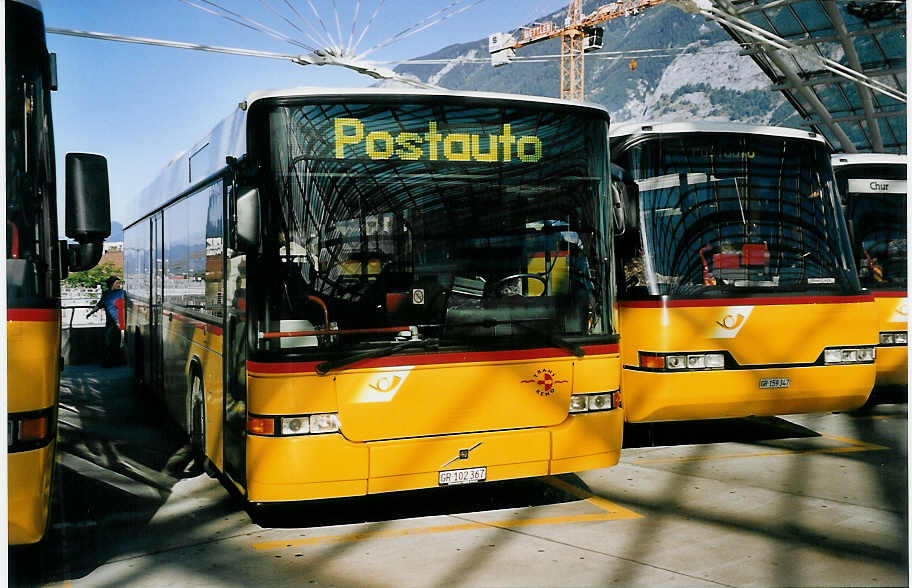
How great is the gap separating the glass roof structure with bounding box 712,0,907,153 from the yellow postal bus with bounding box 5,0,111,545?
13655 mm

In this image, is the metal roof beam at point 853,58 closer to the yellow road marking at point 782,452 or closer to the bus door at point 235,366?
the yellow road marking at point 782,452

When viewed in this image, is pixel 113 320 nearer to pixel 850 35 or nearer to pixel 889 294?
pixel 889 294

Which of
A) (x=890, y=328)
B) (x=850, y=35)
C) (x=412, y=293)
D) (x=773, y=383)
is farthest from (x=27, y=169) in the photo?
(x=850, y=35)

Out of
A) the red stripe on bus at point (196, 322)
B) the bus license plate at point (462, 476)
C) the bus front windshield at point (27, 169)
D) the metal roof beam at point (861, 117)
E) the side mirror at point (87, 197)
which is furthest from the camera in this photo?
the metal roof beam at point (861, 117)

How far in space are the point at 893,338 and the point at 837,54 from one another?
45.4 feet

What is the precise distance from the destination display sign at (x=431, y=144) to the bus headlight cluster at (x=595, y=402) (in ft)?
5.44

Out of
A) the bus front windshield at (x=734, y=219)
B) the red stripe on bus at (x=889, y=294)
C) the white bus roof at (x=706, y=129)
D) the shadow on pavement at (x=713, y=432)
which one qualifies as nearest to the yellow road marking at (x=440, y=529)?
the bus front windshield at (x=734, y=219)

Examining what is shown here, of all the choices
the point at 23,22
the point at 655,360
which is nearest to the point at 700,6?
the point at 655,360

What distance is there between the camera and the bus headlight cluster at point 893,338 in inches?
420

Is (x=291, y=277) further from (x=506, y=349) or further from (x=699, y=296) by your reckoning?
(x=699, y=296)

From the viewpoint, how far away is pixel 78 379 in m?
15.9

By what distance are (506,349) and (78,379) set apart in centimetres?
1196

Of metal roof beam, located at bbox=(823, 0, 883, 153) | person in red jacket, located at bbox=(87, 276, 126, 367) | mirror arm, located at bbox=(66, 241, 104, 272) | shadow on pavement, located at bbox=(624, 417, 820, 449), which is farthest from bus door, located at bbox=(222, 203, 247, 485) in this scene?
metal roof beam, located at bbox=(823, 0, 883, 153)

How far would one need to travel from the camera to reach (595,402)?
6.46 meters
